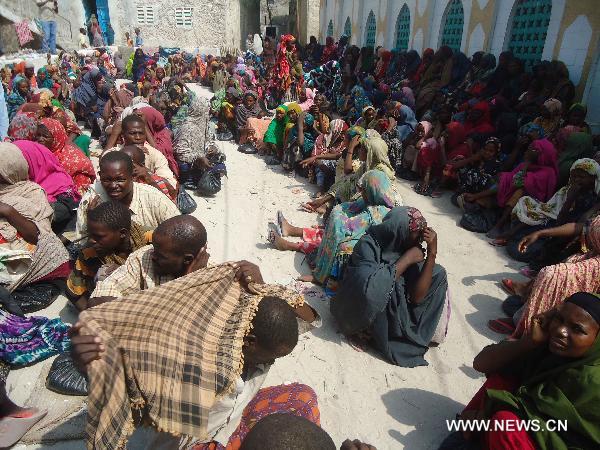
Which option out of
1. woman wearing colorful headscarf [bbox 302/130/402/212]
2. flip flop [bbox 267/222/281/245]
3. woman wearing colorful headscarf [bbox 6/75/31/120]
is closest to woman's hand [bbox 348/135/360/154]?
woman wearing colorful headscarf [bbox 302/130/402/212]

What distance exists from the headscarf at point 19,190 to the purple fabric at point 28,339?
0.74 meters

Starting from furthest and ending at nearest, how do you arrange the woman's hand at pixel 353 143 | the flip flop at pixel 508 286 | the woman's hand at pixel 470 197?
the woman's hand at pixel 353 143
the woman's hand at pixel 470 197
the flip flop at pixel 508 286

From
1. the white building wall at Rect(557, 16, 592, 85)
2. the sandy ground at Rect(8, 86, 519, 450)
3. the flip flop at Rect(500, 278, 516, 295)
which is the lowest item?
the sandy ground at Rect(8, 86, 519, 450)

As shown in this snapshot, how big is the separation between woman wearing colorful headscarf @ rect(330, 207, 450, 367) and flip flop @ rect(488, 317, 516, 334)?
618 mm

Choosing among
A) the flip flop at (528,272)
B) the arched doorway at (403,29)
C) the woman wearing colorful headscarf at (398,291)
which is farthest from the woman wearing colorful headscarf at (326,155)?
the arched doorway at (403,29)

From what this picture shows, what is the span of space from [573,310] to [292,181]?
19.3ft

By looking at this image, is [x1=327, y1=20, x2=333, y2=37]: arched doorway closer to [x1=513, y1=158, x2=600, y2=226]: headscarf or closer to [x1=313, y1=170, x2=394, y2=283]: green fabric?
[x1=513, y1=158, x2=600, y2=226]: headscarf

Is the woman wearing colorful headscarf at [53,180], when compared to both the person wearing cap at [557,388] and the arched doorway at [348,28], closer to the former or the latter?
the person wearing cap at [557,388]

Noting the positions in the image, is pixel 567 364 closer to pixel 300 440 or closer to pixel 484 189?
pixel 300 440

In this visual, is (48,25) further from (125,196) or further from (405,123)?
(125,196)

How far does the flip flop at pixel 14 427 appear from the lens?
2316 millimetres

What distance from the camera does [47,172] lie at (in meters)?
4.28

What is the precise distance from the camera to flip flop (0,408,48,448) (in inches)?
91.2

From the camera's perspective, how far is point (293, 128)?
25.8ft
